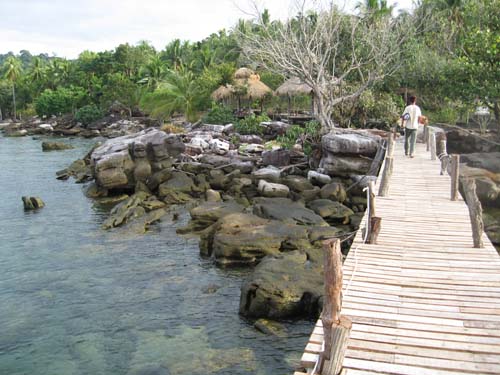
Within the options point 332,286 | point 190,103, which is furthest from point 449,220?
point 190,103

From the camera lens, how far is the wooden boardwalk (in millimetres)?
5949

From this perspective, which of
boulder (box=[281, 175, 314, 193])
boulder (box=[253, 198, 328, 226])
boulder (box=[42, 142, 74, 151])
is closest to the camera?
boulder (box=[253, 198, 328, 226])

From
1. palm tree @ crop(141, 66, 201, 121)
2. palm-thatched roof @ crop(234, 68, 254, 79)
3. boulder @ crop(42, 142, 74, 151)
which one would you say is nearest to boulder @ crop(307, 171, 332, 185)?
palm-thatched roof @ crop(234, 68, 254, 79)

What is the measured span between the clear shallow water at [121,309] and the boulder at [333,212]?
14.2ft

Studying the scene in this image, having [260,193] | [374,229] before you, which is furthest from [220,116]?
[374,229]

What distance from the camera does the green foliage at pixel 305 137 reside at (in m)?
24.6

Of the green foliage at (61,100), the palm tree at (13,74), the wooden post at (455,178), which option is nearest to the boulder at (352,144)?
the wooden post at (455,178)

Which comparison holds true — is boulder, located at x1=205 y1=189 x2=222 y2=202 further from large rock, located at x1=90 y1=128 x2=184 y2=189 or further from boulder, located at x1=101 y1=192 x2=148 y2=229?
Result: large rock, located at x1=90 y1=128 x2=184 y2=189

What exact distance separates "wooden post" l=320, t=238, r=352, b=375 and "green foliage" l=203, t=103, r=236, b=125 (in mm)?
32443

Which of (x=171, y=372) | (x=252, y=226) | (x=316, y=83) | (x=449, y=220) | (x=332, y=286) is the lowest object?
(x=171, y=372)

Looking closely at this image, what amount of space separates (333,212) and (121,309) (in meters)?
8.25

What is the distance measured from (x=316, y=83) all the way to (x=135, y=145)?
9.19 metres

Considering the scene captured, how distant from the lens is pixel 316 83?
24.9 m

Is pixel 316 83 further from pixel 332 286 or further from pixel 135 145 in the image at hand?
pixel 332 286
